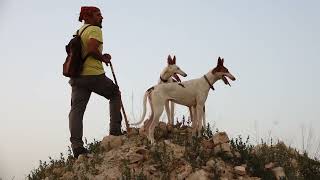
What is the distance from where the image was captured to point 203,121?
35.3 ft

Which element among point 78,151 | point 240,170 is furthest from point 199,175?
point 78,151

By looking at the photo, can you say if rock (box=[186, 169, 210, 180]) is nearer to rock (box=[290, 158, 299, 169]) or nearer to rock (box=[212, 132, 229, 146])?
rock (box=[212, 132, 229, 146])

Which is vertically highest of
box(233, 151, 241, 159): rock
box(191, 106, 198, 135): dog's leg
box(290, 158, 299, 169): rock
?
box(191, 106, 198, 135): dog's leg

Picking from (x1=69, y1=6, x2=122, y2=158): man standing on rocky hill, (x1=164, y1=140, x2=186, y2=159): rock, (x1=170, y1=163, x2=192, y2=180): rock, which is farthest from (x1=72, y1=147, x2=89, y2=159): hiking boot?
(x1=170, y1=163, x2=192, y2=180): rock

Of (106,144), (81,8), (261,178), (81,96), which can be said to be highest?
(81,8)

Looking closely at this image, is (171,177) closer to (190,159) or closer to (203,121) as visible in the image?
(190,159)

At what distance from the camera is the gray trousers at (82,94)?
1038 centimetres

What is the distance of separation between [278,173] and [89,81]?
364 centimetres

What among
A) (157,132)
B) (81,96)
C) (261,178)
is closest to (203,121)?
(157,132)

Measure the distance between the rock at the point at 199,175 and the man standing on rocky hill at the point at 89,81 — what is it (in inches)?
82.2

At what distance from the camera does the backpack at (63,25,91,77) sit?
10.2m

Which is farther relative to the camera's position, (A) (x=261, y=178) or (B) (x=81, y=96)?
(B) (x=81, y=96)

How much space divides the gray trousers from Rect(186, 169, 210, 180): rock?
2.13 meters

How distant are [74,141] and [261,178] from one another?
3.35m
